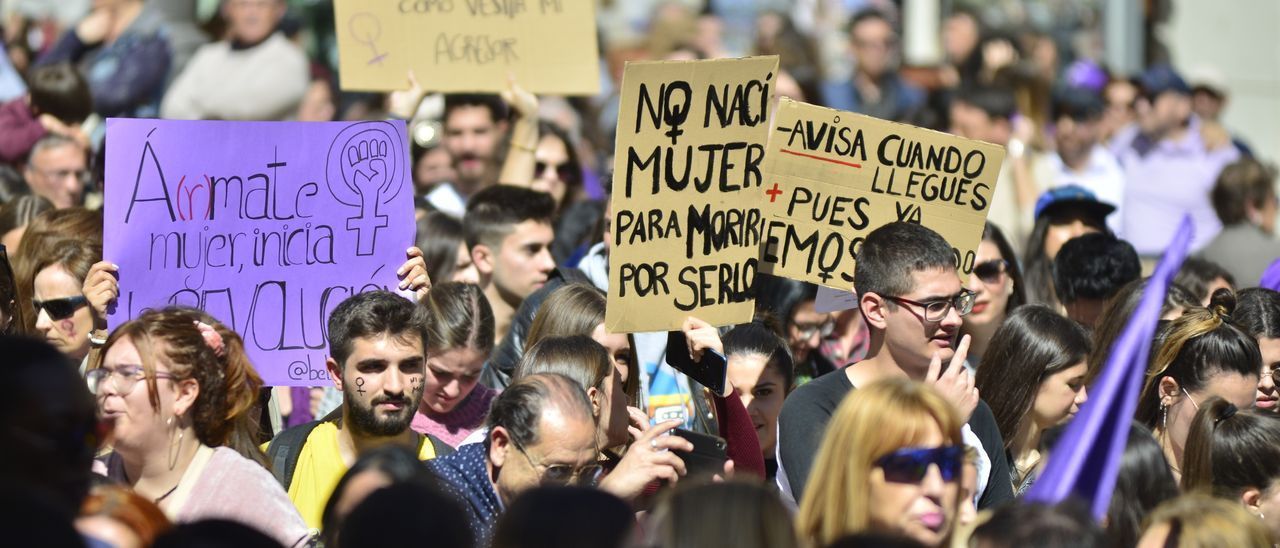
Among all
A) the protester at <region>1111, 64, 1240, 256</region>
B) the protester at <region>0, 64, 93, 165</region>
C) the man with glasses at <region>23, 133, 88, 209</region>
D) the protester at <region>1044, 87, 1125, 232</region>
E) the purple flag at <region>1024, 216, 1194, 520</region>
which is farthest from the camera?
the protester at <region>1111, 64, 1240, 256</region>

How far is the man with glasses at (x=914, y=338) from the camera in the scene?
Answer: 5336 mm

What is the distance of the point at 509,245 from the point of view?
772cm

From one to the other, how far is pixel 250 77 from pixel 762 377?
4.75 m

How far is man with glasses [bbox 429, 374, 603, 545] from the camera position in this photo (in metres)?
4.66

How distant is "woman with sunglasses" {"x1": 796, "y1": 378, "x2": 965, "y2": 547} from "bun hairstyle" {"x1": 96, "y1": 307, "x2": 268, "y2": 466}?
179cm

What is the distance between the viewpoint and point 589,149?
12.9 meters

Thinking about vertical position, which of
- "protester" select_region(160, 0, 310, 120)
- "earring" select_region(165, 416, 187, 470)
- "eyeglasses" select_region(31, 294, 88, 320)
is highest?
"protester" select_region(160, 0, 310, 120)

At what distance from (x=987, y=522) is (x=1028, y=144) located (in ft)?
27.2

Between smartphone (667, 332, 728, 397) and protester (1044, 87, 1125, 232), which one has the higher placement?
protester (1044, 87, 1125, 232)

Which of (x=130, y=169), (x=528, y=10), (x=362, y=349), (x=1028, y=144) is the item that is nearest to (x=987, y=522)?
(x=362, y=349)

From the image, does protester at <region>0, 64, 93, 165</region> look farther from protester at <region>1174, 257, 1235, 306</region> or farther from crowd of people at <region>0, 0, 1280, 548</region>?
protester at <region>1174, 257, 1235, 306</region>

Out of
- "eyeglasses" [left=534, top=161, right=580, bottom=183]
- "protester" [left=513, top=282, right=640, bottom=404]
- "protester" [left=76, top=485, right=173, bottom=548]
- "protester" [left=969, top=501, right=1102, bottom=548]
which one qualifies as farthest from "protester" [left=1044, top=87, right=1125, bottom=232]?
"protester" [left=76, top=485, right=173, bottom=548]

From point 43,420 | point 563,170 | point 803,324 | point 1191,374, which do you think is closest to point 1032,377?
point 1191,374

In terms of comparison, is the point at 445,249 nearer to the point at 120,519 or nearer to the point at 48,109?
the point at 48,109
